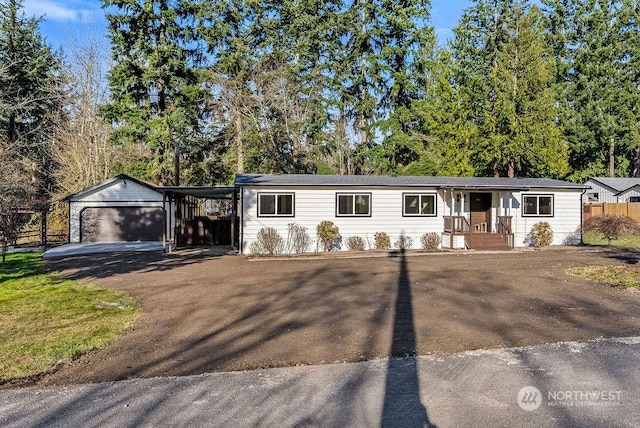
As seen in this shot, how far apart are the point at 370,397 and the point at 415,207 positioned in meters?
15.0

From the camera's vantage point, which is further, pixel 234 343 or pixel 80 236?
pixel 80 236

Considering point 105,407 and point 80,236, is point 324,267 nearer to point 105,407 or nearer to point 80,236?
point 105,407

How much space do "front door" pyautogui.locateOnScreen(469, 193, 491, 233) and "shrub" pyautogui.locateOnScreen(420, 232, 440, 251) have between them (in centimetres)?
214

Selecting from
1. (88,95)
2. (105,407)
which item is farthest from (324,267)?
(88,95)

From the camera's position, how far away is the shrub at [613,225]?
1798cm

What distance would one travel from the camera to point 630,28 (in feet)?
118

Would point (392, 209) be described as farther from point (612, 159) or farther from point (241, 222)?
point (612, 159)

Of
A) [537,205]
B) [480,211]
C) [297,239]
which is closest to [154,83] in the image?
[297,239]

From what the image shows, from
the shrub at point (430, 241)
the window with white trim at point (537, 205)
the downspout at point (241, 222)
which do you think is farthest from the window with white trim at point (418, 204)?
the downspout at point (241, 222)

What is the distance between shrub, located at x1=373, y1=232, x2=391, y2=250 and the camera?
59.1 feet

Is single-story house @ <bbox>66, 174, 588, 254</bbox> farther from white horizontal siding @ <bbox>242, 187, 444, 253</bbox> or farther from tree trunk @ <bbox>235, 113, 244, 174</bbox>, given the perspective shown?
tree trunk @ <bbox>235, 113, 244, 174</bbox>

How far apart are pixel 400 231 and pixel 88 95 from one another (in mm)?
21301

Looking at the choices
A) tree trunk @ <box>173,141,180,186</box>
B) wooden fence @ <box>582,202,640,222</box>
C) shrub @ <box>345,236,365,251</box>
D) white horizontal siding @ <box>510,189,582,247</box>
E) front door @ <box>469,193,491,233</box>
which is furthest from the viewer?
tree trunk @ <box>173,141,180,186</box>
